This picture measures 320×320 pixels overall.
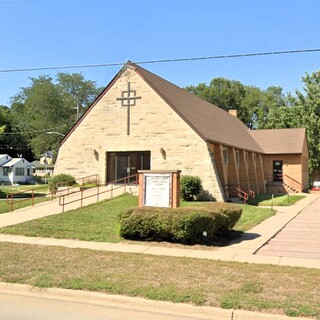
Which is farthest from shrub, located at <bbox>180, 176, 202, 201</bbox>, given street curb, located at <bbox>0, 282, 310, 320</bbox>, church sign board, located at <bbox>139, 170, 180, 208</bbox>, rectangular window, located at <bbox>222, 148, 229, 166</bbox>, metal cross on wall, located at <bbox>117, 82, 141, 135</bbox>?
street curb, located at <bbox>0, 282, 310, 320</bbox>

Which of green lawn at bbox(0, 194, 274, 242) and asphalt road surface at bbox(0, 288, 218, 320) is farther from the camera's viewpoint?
green lawn at bbox(0, 194, 274, 242)

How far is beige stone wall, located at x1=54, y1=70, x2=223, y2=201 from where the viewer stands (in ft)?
78.2

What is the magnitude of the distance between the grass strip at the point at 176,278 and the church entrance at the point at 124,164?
689 inches

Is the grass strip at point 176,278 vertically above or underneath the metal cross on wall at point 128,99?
underneath

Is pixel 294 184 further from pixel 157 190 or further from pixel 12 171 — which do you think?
pixel 12 171

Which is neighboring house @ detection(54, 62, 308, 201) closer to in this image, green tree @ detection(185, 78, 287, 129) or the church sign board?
the church sign board

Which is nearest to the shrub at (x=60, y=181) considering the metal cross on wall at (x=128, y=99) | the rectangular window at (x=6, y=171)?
the metal cross on wall at (x=128, y=99)

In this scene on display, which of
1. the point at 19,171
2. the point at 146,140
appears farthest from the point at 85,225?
the point at 19,171

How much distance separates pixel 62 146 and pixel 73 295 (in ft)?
74.0

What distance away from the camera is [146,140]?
84.4ft

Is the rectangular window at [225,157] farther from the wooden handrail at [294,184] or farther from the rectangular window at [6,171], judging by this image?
the rectangular window at [6,171]

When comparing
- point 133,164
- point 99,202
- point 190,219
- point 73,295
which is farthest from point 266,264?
point 133,164

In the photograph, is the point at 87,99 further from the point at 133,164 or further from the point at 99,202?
the point at 99,202

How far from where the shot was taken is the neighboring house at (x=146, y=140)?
2402 centimetres
